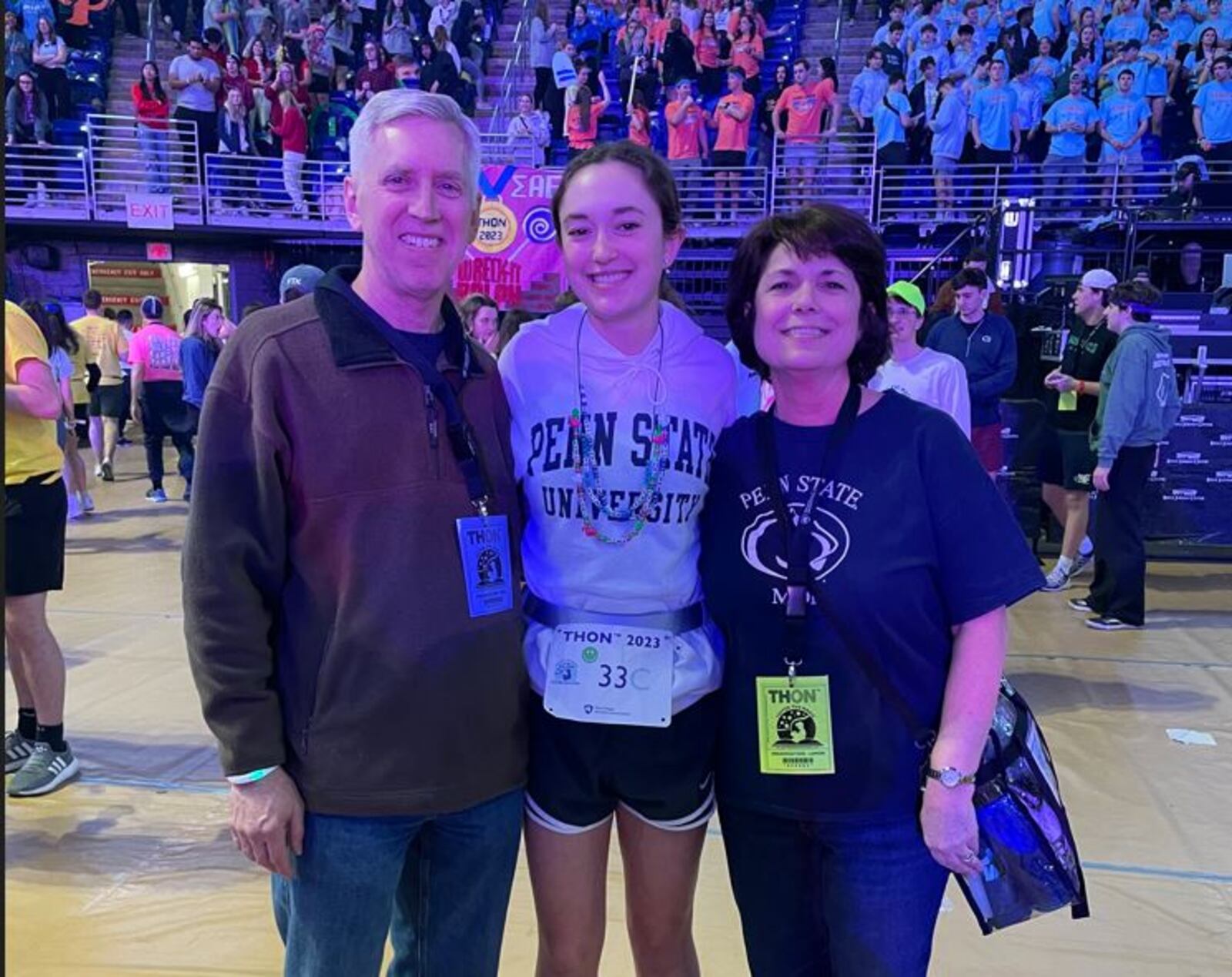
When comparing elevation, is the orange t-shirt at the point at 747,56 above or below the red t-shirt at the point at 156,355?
above

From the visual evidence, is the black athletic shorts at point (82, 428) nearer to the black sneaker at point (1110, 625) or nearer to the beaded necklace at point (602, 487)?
the black sneaker at point (1110, 625)

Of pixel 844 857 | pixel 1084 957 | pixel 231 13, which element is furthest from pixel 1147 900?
pixel 231 13

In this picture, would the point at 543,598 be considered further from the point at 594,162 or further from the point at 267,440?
the point at 594,162

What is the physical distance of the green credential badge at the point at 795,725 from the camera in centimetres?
150

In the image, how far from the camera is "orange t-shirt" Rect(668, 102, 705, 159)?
41.6 ft

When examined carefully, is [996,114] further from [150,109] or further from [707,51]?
[150,109]

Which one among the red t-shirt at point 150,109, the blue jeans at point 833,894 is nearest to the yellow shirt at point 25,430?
the blue jeans at point 833,894

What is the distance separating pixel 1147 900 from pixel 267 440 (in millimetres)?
2670

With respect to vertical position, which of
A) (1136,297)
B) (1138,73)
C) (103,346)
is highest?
(1138,73)

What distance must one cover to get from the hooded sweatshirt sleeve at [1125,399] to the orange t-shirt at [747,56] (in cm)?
1054

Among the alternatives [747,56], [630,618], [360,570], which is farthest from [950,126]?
[360,570]

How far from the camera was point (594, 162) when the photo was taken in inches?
65.5

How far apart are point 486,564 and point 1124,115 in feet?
40.6

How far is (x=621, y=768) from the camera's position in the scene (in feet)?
5.32
